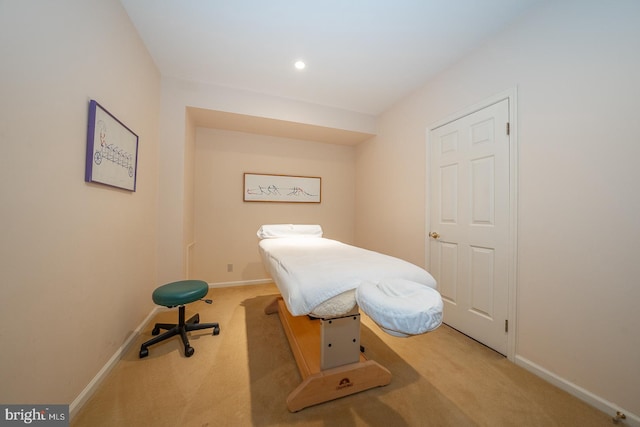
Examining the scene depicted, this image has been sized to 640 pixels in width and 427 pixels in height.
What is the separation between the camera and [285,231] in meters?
2.73

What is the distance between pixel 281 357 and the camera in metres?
1.65

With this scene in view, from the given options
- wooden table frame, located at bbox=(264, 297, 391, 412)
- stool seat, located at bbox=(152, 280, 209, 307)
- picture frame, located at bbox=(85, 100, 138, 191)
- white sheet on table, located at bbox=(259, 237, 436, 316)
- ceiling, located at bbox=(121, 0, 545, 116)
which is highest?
ceiling, located at bbox=(121, 0, 545, 116)

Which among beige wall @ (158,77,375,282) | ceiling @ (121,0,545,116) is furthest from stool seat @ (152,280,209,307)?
ceiling @ (121,0,545,116)

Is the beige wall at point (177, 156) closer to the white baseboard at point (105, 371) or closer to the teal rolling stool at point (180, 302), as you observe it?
the white baseboard at point (105, 371)

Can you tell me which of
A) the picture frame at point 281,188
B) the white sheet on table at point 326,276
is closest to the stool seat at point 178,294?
the white sheet on table at point 326,276

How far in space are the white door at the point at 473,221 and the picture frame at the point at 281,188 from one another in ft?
6.14

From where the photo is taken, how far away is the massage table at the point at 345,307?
892 mm

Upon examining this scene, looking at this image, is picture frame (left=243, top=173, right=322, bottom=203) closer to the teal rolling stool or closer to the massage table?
the teal rolling stool

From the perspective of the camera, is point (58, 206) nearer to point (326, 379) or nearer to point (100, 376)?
point (100, 376)

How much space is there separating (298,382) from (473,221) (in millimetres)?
1904

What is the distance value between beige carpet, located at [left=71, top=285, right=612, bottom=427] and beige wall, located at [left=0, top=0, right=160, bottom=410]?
0.29m

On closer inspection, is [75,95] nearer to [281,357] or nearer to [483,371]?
[281,357]

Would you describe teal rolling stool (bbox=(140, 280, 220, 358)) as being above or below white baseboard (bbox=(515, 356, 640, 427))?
above

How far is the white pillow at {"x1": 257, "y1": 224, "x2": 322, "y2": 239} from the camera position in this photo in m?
2.65
